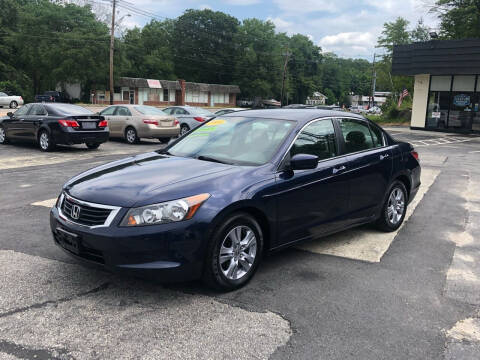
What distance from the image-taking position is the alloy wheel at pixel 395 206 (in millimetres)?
5867

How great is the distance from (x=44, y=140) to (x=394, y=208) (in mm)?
11056

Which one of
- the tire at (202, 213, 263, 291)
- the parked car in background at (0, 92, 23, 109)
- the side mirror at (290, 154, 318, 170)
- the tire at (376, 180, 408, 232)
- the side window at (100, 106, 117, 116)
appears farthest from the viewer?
the parked car in background at (0, 92, 23, 109)

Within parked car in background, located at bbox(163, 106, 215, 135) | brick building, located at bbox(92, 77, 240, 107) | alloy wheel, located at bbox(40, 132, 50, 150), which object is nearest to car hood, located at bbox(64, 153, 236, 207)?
alloy wheel, located at bbox(40, 132, 50, 150)

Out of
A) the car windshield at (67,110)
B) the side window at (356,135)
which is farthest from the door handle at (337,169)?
the car windshield at (67,110)

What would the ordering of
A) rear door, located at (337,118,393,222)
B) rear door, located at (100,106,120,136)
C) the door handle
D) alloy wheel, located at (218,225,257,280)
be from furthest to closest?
rear door, located at (100,106,120,136) < rear door, located at (337,118,393,222) < the door handle < alloy wheel, located at (218,225,257,280)

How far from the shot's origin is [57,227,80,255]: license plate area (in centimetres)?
370

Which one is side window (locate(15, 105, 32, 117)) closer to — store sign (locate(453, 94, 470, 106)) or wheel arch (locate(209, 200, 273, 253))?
wheel arch (locate(209, 200, 273, 253))

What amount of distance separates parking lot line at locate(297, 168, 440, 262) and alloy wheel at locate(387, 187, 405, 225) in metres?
0.18

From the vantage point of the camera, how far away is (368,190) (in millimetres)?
5363

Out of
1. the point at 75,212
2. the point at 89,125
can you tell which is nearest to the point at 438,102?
the point at 89,125

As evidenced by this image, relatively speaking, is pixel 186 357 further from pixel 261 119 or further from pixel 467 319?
pixel 261 119

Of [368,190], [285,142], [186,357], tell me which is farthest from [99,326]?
[368,190]

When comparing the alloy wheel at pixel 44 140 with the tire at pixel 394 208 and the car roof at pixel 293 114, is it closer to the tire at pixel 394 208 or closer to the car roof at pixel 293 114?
the car roof at pixel 293 114

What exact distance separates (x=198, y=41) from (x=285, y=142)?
306 feet
